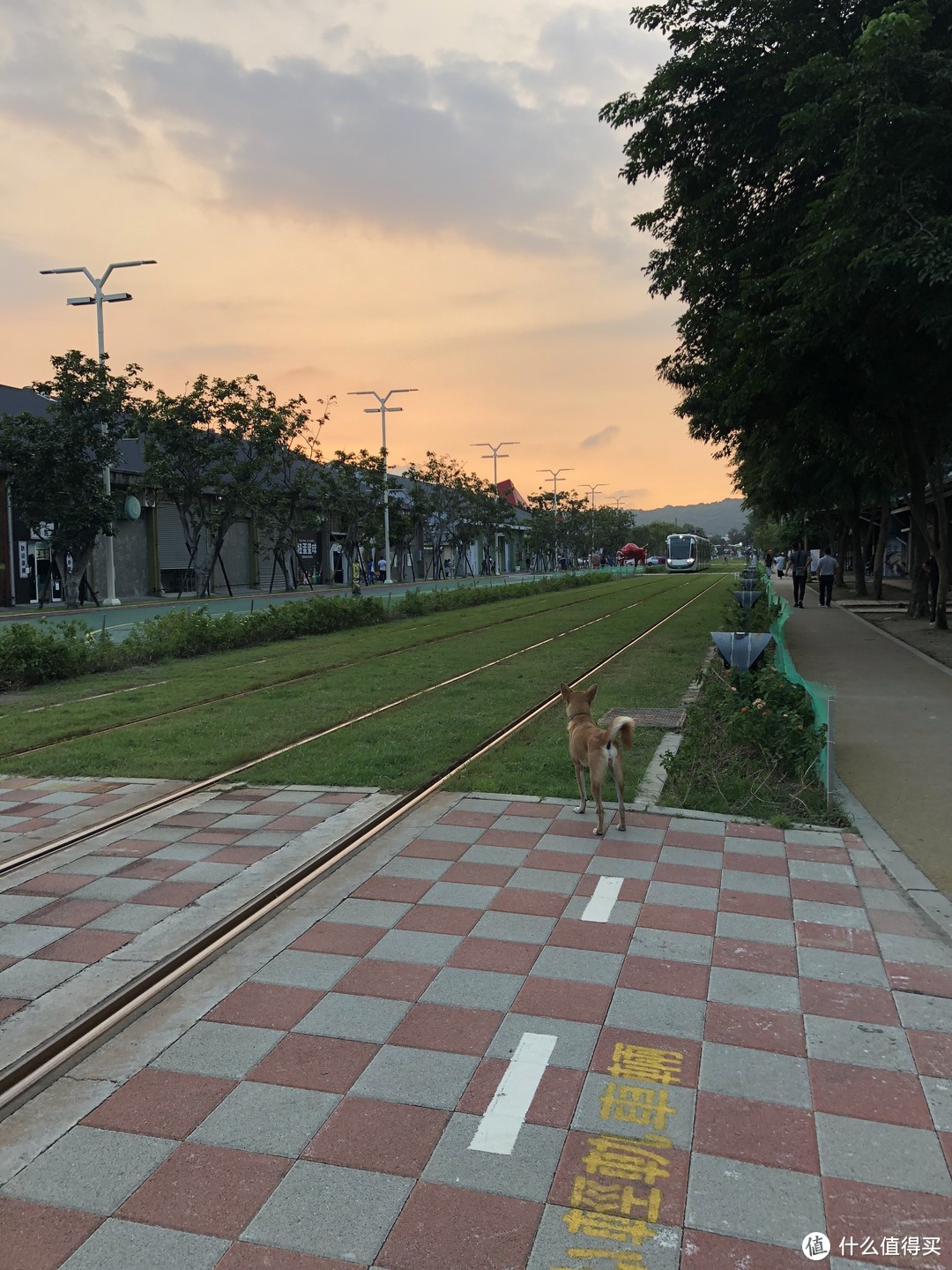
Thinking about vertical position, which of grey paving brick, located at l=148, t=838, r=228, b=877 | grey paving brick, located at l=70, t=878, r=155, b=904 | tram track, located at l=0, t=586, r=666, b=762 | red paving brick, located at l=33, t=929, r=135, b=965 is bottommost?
red paving brick, located at l=33, t=929, r=135, b=965

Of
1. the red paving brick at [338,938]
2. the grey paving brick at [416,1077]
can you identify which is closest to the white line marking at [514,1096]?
the grey paving brick at [416,1077]

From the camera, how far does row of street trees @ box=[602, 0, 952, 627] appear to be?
37.8 ft

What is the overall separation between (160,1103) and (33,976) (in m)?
1.23

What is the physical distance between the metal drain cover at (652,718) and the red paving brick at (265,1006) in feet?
18.3

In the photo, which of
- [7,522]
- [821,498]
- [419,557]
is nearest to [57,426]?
[7,522]

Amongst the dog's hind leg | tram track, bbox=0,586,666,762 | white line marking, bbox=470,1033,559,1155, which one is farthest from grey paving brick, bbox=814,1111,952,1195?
tram track, bbox=0,586,666,762

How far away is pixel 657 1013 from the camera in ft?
11.5

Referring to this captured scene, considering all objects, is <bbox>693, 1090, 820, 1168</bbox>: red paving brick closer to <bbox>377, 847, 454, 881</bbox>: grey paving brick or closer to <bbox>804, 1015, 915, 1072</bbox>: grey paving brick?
<bbox>804, 1015, 915, 1072</bbox>: grey paving brick

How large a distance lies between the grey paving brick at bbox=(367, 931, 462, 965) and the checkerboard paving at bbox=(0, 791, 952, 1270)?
0.02m

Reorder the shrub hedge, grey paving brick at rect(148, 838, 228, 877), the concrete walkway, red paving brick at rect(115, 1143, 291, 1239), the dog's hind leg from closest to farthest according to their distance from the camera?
red paving brick at rect(115, 1143, 291, 1239), grey paving brick at rect(148, 838, 228, 877), the concrete walkway, the dog's hind leg, the shrub hedge

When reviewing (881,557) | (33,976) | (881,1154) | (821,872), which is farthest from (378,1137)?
(881,557)

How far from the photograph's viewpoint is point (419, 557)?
232 feet

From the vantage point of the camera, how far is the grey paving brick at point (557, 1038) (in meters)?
3.19

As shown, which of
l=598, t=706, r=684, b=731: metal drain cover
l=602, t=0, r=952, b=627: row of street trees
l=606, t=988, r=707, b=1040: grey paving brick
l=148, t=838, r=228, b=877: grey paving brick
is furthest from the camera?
l=602, t=0, r=952, b=627: row of street trees
